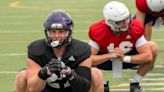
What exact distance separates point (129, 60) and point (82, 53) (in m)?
1.51

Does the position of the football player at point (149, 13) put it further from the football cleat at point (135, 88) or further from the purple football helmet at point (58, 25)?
the purple football helmet at point (58, 25)

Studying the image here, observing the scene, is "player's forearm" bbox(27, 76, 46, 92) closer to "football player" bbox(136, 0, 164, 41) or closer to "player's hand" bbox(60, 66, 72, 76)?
"player's hand" bbox(60, 66, 72, 76)

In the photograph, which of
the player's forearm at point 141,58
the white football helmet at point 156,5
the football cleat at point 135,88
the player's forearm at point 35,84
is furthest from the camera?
the white football helmet at point 156,5

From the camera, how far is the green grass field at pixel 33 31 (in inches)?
319

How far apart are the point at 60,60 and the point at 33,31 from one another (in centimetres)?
731

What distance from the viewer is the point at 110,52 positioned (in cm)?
705

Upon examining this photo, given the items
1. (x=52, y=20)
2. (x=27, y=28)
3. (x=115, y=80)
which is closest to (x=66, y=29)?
(x=52, y=20)

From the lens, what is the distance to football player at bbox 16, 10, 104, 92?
5.44 m

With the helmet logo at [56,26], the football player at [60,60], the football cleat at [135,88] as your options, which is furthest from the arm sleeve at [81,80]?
the football cleat at [135,88]

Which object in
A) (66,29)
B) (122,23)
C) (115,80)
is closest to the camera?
(66,29)

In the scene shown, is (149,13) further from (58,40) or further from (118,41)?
(58,40)

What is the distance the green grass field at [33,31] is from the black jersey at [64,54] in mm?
2023

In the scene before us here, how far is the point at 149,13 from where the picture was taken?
8.87 m

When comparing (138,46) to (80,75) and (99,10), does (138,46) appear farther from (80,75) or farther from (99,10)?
(99,10)
